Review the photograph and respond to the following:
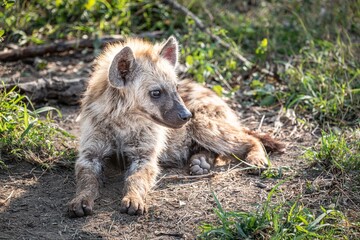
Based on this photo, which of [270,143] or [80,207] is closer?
[80,207]

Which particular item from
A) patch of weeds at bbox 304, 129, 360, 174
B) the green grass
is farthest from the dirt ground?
the green grass

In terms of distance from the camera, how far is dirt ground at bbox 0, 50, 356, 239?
11.4 feet

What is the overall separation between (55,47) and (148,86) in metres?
2.38

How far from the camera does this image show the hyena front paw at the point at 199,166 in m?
4.46

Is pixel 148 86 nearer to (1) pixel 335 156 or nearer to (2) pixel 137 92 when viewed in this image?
(2) pixel 137 92

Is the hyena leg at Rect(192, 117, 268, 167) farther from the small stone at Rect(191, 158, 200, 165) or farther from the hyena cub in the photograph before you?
the small stone at Rect(191, 158, 200, 165)

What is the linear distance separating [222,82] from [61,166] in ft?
7.37

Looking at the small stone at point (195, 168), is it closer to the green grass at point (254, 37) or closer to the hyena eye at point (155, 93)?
the hyena eye at point (155, 93)

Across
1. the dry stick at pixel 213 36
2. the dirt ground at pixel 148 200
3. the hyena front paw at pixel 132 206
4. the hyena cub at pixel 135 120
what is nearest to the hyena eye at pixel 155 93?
the hyena cub at pixel 135 120

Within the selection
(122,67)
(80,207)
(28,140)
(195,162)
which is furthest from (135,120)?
(80,207)

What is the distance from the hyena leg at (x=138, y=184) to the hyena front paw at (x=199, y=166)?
326 mm

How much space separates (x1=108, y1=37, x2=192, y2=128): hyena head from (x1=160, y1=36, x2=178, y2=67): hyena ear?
9.1 inches

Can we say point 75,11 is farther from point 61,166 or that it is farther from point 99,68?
point 61,166

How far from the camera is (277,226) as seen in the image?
10.6 feet
